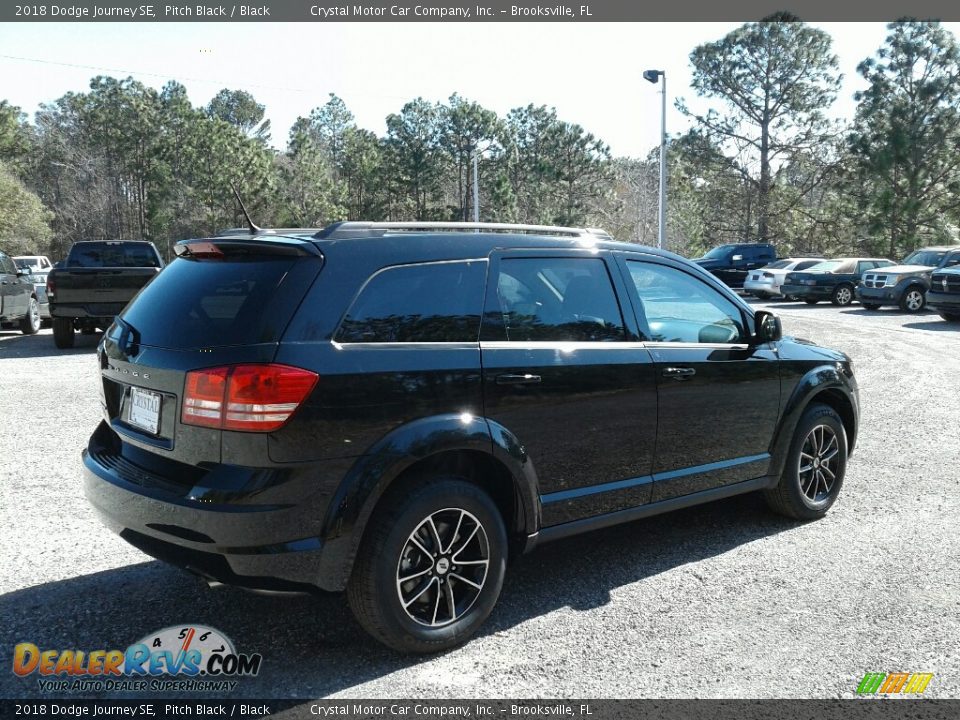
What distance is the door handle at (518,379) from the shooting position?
3711mm

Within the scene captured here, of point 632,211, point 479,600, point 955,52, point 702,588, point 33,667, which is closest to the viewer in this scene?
point 33,667

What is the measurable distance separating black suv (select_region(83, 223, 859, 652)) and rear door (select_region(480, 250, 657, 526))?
0.01m

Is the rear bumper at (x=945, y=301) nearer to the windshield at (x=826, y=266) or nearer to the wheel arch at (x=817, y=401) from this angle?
the windshield at (x=826, y=266)

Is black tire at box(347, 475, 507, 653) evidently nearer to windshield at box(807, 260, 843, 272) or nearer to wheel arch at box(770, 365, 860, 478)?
wheel arch at box(770, 365, 860, 478)

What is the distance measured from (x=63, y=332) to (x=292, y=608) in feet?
38.5

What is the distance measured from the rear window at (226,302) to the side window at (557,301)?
929 millimetres

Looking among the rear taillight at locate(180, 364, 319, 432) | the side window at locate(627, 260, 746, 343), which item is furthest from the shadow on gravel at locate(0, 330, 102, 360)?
the rear taillight at locate(180, 364, 319, 432)

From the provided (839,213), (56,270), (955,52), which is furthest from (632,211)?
(56,270)

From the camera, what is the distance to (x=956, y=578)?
14.1 ft

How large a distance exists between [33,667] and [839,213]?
50.2 m

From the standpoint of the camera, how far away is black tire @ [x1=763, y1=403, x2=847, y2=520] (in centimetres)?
514

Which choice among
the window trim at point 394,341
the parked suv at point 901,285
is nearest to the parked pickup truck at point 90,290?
the window trim at point 394,341

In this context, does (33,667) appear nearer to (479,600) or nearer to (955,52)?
(479,600)

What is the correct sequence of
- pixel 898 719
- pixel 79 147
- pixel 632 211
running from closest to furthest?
pixel 898 719 < pixel 632 211 < pixel 79 147
